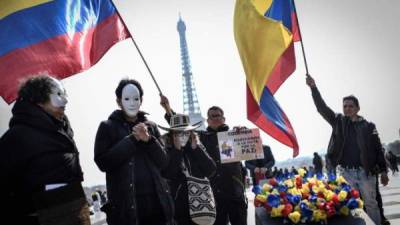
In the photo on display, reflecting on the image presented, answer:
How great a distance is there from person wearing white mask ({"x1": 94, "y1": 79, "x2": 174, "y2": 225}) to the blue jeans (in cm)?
327

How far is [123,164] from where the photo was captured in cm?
405

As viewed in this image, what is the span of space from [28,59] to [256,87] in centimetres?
302

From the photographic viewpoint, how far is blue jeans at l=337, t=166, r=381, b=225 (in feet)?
20.3

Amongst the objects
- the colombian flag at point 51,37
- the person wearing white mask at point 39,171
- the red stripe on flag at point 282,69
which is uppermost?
the colombian flag at point 51,37

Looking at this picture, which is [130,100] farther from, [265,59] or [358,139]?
[358,139]

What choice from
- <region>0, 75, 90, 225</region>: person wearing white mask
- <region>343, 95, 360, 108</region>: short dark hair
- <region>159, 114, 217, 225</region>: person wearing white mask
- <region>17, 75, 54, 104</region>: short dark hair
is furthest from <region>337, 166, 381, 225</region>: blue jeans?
<region>17, 75, 54, 104</region>: short dark hair

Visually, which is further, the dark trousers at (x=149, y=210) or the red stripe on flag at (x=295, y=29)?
the red stripe on flag at (x=295, y=29)

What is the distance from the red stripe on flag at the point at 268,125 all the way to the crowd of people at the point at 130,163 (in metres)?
0.46

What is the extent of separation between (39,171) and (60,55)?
2.25 meters

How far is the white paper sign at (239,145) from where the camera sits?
239 inches

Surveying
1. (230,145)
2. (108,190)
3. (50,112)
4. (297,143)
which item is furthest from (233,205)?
(50,112)

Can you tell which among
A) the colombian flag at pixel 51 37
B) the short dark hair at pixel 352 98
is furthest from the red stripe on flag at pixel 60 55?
the short dark hair at pixel 352 98

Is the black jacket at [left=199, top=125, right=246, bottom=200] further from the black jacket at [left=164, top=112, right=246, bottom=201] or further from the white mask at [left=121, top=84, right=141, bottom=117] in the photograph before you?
the white mask at [left=121, top=84, right=141, bottom=117]

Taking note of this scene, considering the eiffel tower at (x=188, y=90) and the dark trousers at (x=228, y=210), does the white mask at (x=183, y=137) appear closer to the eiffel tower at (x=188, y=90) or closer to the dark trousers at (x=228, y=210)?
the dark trousers at (x=228, y=210)
